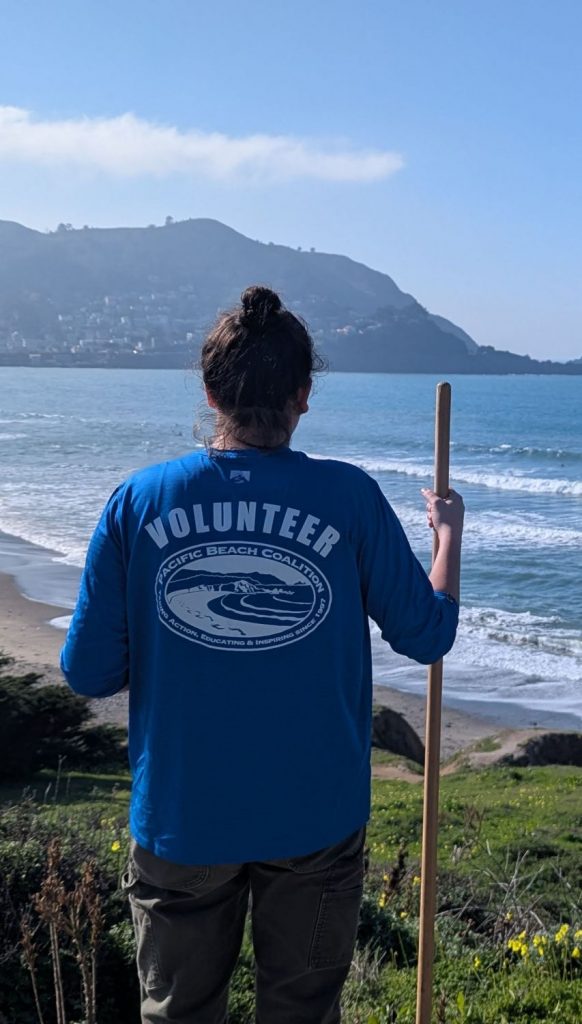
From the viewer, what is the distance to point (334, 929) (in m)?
2.06

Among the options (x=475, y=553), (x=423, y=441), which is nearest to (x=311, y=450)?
(x=423, y=441)

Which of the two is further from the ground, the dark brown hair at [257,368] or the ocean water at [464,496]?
the dark brown hair at [257,368]

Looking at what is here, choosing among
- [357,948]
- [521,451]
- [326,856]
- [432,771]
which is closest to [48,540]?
[357,948]

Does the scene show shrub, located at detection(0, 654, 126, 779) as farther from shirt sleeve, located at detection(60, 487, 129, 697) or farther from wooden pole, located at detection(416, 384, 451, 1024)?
shirt sleeve, located at detection(60, 487, 129, 697)

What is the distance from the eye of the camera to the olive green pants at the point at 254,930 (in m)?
2.03

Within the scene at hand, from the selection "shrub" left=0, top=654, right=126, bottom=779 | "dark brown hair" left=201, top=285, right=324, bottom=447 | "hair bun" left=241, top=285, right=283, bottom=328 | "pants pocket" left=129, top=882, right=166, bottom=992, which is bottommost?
"shrub" left=0, top=654, right=126, bottom=779

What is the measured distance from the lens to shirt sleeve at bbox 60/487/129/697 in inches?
→ 80.4

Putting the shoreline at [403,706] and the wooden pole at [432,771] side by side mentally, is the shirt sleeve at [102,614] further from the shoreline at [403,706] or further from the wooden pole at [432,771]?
the shoreline at [403,706]

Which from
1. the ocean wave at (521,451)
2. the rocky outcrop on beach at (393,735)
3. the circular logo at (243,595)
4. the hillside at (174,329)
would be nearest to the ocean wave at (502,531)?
the rocky outcrop on beach at (393,735)

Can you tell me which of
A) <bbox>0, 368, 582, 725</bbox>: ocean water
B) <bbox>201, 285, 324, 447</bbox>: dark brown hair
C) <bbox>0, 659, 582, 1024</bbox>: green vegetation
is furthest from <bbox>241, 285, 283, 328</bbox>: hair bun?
<bbox>0, 659, 582, 1024</bbox>: green vegetation

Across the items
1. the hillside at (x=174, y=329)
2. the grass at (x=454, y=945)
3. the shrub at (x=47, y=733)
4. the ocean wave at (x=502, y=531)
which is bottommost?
the ocean wave at (x=502, y=531)

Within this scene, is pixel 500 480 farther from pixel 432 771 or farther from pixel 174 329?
pixel 174 329

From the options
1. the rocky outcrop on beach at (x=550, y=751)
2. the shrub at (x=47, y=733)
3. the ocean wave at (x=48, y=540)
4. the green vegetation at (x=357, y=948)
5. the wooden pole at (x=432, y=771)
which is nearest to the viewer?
the wooden pole at (x=432, y=771)

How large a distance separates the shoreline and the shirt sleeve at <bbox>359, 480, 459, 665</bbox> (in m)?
9.71
